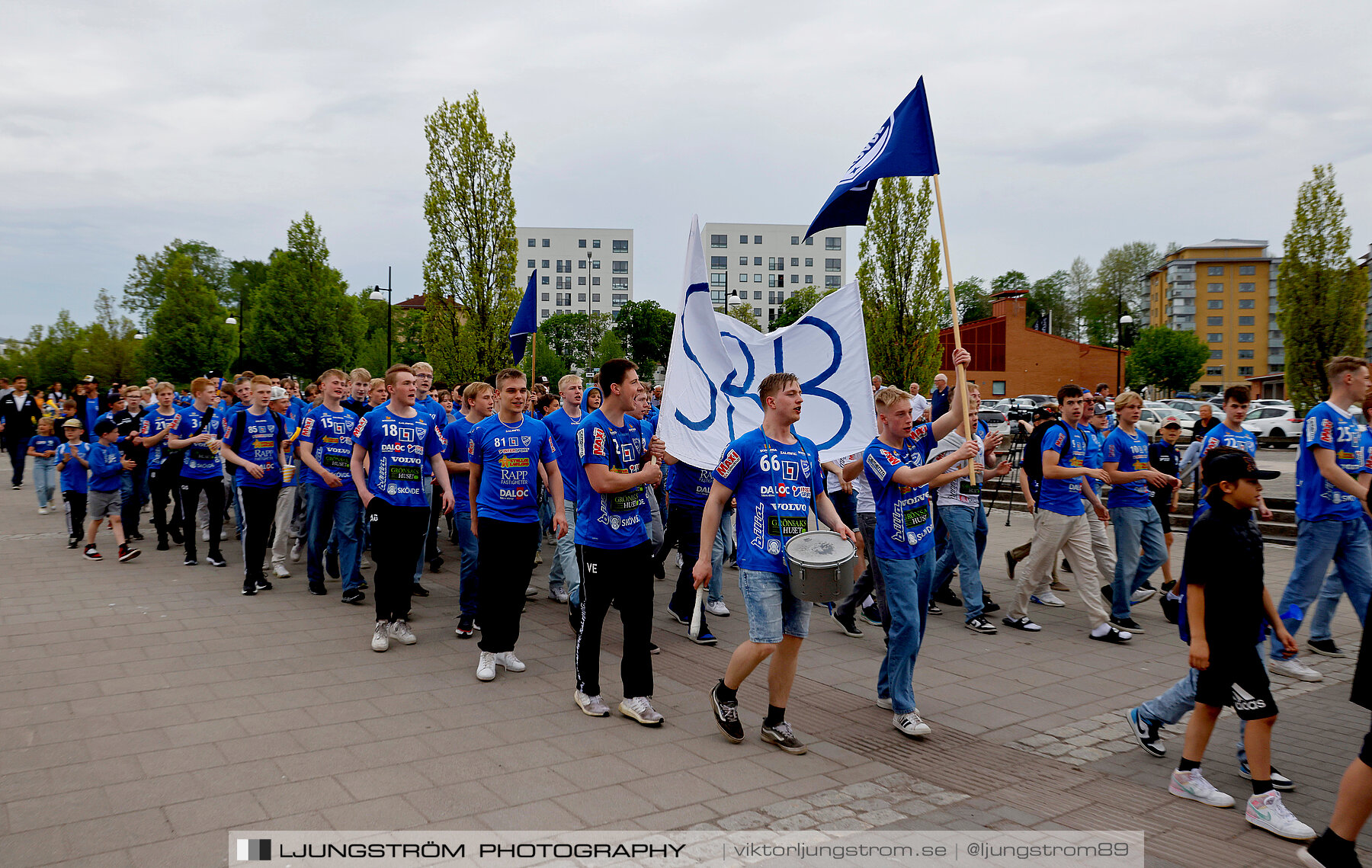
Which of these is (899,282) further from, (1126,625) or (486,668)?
(486,668)

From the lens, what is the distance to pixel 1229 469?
4.46 metres

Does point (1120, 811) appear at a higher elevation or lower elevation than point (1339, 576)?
lower

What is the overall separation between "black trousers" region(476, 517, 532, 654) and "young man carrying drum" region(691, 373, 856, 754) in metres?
1.81

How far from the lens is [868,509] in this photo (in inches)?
319

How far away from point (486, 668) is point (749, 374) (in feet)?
10.1

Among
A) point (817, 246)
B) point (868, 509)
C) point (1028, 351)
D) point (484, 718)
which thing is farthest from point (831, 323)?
point (817, 246)

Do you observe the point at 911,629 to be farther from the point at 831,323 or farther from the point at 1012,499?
the point at 1012,499

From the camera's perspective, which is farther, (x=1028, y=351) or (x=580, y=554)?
(x=1028, y=351)

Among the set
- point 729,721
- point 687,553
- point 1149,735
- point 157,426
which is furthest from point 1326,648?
point 157,426

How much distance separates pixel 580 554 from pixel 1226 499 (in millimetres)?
3534

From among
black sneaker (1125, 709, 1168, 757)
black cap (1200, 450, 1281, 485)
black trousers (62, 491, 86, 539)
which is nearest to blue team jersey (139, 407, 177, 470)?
black trousers (62, 491, 86, 539)

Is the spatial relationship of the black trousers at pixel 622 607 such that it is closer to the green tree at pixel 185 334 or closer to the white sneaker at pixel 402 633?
the white sneaker at pixel 402 633

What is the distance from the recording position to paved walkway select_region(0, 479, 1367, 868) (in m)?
4.08

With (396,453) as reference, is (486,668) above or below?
below
